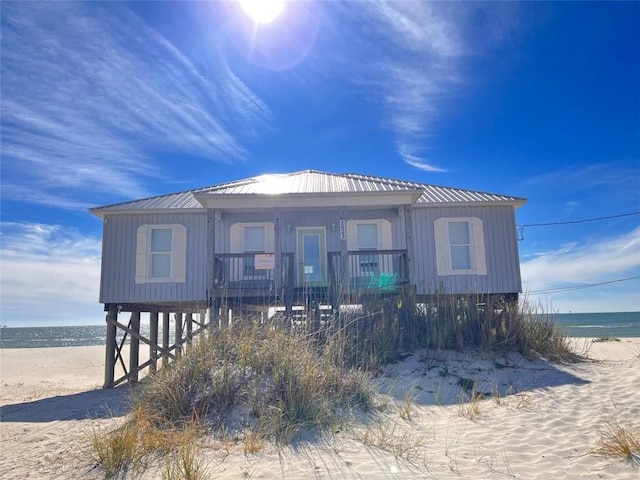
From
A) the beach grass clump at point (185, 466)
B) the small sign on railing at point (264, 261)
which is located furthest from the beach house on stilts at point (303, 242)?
the beach grass clump at point (185, 466)

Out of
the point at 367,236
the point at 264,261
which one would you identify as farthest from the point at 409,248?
the point at 264,261

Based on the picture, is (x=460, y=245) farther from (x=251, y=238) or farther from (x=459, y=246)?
(x=251, y=238)

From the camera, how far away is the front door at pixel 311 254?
48.2 ft

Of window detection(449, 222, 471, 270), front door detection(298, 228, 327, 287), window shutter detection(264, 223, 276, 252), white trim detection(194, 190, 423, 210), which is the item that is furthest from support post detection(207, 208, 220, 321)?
window detection(449, 222, 471, 270)

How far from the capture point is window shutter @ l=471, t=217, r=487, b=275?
14.0 m

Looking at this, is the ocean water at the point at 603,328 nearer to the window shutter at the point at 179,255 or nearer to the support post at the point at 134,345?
the window shutter at the point at 179,255

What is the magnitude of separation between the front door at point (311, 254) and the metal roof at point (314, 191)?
5.34ft

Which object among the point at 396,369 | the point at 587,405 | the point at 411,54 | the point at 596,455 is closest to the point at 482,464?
the point at 596,455

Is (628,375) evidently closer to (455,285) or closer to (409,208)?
(455,285)

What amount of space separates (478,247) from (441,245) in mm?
1093

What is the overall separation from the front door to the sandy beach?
5560 mm

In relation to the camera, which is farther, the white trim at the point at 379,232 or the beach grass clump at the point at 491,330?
the white trim at the point at 379,232

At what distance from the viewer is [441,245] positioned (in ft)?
46.4

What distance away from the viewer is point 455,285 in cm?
1395
